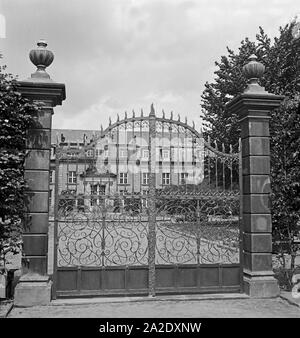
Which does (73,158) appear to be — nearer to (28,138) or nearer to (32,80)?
(28,138)

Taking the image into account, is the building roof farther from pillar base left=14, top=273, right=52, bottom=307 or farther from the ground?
the ground

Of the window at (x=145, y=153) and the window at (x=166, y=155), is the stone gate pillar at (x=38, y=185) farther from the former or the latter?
the window at (x=166, y=155)

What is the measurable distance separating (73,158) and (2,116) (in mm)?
1344

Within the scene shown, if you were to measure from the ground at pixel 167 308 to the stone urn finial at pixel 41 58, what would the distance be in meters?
3.78

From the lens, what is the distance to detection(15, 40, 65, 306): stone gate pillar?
6297mm

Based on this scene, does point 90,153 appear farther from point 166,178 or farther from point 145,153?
point 166,178

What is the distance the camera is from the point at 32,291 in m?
6.26

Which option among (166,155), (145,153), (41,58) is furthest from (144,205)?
(41,58)

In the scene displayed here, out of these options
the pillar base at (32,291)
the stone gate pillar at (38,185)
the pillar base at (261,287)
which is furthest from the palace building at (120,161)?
the pillar base at (261,287)

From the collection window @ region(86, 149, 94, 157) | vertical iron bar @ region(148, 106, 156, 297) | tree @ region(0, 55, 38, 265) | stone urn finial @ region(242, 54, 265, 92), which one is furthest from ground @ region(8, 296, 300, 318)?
stone urn finial @ region(242, 54, 265, 92)

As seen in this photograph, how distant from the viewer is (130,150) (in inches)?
291

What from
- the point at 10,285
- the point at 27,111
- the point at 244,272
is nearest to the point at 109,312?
the point at 10,285

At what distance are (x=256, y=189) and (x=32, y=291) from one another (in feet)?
13.6
